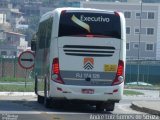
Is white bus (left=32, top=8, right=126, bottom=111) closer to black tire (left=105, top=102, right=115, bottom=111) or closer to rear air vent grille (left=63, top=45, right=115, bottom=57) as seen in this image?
rear air vent grille (left=63, top=45, right=115, bottom=57)

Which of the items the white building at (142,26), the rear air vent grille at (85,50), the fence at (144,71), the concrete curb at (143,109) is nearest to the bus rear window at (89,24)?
the rear air vent grille at (85,50)

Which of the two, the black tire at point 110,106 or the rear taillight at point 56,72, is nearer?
the rear taillight at point 56,72

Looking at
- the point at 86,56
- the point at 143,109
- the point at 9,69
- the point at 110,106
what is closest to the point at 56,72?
the point at 86,56

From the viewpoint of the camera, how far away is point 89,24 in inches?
1003

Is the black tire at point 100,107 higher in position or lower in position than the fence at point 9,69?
higher

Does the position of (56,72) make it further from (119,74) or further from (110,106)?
(110,106)

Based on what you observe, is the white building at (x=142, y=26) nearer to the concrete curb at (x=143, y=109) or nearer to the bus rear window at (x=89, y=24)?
the concrete curb at (x=143, y=109)

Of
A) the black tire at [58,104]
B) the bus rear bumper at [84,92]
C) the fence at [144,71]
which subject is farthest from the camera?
the fence at [144,71]

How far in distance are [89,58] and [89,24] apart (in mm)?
1181

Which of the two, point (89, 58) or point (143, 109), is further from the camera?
point (143, 109)

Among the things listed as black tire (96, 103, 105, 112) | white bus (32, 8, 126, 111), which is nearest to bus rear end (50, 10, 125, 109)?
white bus (32, 8, 126, 111)

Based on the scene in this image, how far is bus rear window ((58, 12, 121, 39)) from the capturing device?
83.4ft

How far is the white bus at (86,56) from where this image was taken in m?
25.2

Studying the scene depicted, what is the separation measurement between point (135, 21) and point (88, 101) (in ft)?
300
